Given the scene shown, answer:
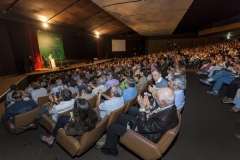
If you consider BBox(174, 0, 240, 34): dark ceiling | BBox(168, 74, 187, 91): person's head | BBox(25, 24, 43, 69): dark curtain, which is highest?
BBox(174, 0, 240, 34): dark ceiling

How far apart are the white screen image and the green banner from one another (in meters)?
6.84

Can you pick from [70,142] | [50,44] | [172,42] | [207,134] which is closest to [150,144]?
[70,142]

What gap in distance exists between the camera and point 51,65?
9.58 meters

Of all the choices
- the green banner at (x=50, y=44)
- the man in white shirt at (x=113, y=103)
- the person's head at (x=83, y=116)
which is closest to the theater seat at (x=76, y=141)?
the person's head at (x=83, y=116)

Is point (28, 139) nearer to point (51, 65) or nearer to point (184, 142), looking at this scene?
point (184, 142)

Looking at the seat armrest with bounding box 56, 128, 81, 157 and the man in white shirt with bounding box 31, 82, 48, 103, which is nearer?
the seat armrest with bounding box 56, 128, 81, 157

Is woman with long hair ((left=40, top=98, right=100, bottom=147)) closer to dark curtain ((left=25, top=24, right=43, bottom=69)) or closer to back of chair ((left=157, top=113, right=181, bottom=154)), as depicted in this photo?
back of chair ((left=157, top=113, right=181, bottom=154))

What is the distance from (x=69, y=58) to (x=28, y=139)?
39.9 ft

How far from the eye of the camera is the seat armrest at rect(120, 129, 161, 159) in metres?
1.50

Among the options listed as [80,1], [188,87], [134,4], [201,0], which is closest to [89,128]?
[188,87]

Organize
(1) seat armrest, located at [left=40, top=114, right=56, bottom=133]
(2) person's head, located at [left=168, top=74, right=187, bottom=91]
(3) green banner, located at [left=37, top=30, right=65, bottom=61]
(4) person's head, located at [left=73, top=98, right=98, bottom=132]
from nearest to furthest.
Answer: (4) person's head, located at [left=73, top=98, right=98, bottom=132]
(1) seat armrest, located at [left=40, top=114, right=56, bottom=133]
(2) person's head, located at [left=168, top=74, right=187, bottom=91]
(3) green banner, located at [left=37, top=30, right=65, bottom=61]

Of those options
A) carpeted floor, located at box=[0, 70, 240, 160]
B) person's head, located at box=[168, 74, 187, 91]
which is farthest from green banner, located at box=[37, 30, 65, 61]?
person's head, located at box=[168, 74, 187, 91]

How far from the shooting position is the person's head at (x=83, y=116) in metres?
1.64

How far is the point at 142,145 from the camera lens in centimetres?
157
